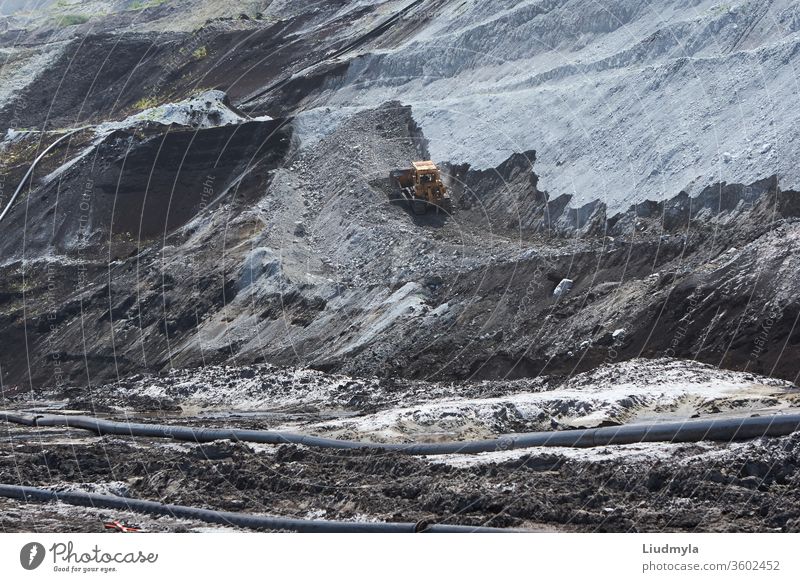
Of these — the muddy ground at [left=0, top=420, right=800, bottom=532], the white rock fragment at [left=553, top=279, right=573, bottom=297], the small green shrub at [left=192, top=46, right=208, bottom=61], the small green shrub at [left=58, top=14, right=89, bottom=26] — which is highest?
the small green shrub at [left=58, top=14, right=89, bottom=26]

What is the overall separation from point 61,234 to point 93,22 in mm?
38384

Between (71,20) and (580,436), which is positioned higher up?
(71,20)

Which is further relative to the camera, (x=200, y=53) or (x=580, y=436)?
(x=200, y=53)

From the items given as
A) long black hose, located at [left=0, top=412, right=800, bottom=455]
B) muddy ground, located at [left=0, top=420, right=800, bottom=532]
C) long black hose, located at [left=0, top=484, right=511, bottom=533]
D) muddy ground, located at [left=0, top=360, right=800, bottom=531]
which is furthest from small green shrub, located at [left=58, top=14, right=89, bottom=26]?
long black hose, located at [left=0, top=484, right=511, bottom=533]

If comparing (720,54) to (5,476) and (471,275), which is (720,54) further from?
(5,476)

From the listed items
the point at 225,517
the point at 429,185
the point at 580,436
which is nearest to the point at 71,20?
the point at 429,185

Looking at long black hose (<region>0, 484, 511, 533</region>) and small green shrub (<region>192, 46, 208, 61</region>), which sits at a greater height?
small green shrub (<region>192, 46, 208, 61</region>)

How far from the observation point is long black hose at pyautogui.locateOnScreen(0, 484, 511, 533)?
2272cm

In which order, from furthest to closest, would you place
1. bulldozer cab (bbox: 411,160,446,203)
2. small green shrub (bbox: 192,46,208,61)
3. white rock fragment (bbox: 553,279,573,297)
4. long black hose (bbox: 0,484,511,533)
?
small green shrub (bbox: 192,46,208,61) → bulldozer cab (bbox: 411,160,446,203) → white rock fragment (bbox: 553,279,573,297) → long black hose (bbox: 0,484,511,533)

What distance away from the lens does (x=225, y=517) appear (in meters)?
25.1

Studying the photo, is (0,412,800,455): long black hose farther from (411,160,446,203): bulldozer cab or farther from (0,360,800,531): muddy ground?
(411,160,446,203): bulldozer cab

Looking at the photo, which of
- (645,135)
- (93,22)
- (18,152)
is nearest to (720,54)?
(645,135)

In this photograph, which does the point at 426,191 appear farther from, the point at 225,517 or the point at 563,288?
the point at 225,517

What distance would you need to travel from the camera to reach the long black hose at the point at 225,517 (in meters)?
22.7
